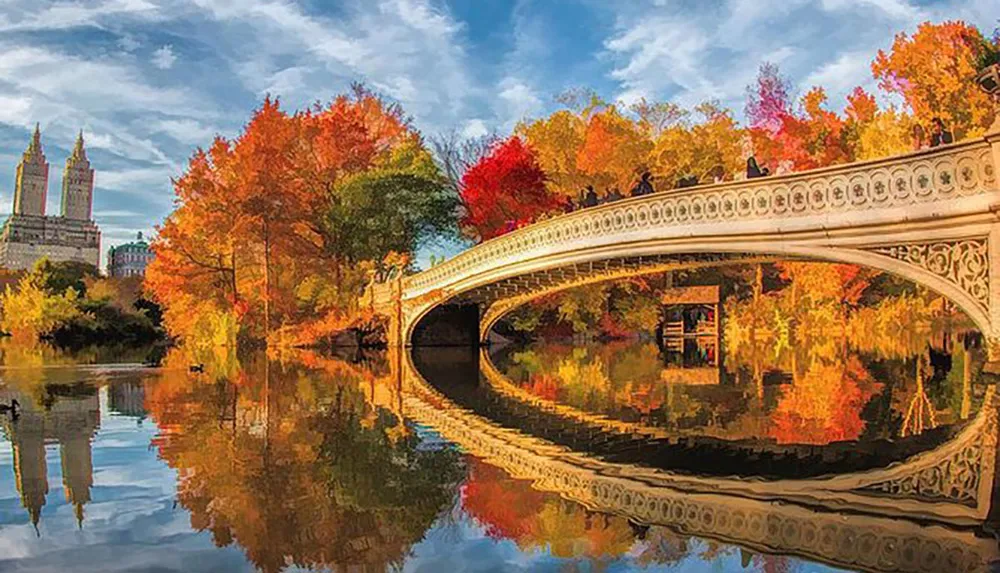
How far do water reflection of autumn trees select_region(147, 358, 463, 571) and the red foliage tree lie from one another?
1972 centimetres

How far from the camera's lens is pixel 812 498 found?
16.6ft

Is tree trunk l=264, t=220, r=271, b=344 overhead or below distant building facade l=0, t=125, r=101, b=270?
below

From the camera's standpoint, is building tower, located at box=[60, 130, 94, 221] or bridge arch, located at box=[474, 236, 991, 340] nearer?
bridge arch, located at box=[474, 236, 991, 340]

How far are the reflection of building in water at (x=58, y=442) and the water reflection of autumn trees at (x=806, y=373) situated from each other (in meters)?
5.33

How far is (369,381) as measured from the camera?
1456 centimetres

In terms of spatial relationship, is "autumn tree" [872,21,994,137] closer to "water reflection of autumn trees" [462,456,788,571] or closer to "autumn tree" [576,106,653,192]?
"autumn tree" [576,106,653,192]

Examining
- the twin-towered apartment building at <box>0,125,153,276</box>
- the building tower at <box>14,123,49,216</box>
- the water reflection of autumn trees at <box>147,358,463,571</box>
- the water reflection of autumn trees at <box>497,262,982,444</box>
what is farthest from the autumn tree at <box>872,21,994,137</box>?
the building tower at <box>14,123,49,216</box>

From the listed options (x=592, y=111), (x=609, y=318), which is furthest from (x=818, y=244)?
(x=592, y=111)

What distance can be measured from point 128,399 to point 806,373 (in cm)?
1057

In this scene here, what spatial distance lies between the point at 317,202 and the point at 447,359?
1171cm

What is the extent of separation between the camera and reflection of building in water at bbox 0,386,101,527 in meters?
5.51

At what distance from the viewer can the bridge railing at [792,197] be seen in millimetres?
9961

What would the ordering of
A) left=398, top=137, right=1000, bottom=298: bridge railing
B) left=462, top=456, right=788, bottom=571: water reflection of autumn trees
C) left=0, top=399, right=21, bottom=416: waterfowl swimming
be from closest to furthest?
left=462, top=456, right=788, bottom=571: water reflection of autumn trees → left=0, top=399, right=21, bottom=416: waterfowl swimming → left=398, top=137, right=1000, bottom=298: bridge railing

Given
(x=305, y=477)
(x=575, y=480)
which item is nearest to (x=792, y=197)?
(x=575, y=480)
